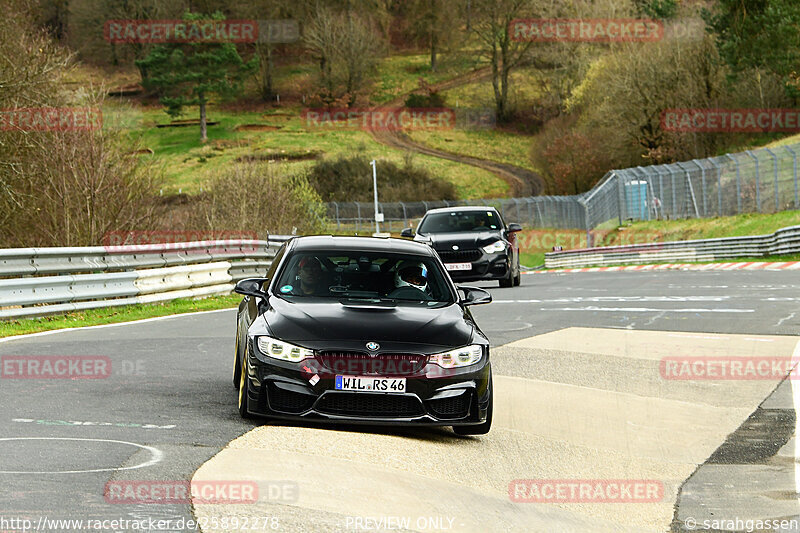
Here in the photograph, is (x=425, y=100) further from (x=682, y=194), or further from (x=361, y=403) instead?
(x=361, y=403)

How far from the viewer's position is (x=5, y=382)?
990cm

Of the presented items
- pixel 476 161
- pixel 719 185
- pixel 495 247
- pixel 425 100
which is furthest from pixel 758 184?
pixel 425 100

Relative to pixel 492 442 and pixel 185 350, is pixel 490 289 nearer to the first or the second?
pixel 185 350

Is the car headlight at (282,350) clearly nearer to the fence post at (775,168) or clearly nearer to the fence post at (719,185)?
the fence post at (775,168)

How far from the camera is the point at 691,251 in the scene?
4034cm

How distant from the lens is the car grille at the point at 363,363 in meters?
7.50

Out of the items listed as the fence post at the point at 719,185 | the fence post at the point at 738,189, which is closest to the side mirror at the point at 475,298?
the fence post at the point at 738,189

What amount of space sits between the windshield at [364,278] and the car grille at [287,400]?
1.14 meters

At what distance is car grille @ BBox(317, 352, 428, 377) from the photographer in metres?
7.50

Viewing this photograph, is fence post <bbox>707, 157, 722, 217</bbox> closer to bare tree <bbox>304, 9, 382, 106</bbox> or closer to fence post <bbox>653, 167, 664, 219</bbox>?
fence post <bbox>653, 167, 664, 219</bbox>

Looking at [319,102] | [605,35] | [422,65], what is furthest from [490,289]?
[422,65]

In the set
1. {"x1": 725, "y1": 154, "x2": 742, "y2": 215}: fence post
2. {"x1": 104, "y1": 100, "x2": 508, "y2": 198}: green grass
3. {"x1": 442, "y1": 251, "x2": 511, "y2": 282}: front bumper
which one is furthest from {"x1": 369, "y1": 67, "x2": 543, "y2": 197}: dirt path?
{"x1": 442, "y1": 251, "x2": 511, "y2": 282}: front bumper

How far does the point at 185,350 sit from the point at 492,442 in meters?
5.51

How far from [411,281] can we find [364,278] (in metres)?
0.37
